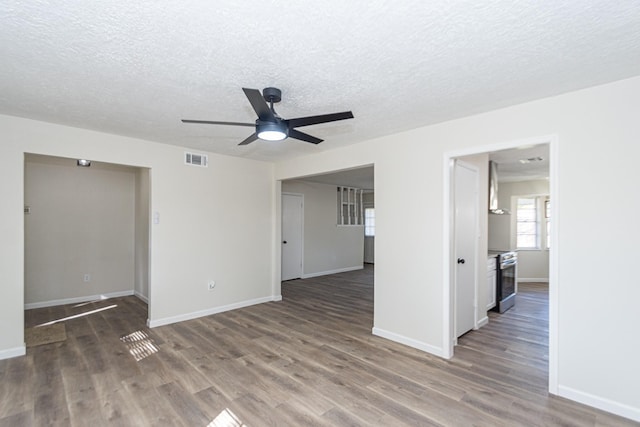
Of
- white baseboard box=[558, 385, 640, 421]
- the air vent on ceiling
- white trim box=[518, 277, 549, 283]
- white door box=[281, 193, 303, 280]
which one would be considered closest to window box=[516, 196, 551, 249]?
white trim box=[518, 277, 549, 283]

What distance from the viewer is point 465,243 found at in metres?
3.81

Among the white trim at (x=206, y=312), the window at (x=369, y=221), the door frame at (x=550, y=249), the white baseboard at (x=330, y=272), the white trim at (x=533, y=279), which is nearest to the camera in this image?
the door frame at (x=550, y=249)

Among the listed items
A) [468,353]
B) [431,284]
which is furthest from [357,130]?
[468,353]

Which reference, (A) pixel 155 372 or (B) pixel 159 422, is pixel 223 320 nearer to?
(A) pixel 155 372

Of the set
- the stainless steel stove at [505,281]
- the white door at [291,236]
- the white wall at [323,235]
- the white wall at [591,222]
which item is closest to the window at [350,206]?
the white wall at [323,235]

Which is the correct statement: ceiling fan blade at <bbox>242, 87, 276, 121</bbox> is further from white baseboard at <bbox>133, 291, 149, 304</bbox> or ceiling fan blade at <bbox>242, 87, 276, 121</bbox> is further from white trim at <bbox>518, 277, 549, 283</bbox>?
white trim at <bbox>518, 277, 549, 283</bbox>

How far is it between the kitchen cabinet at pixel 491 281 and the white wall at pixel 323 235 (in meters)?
4.25

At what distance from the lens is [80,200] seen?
215 inches

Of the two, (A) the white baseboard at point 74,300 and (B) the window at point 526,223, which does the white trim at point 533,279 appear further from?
(A) the white baseboard at point 74,300

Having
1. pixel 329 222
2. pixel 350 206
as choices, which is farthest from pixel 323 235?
pixel 350 206

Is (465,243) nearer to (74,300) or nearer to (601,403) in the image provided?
(601,403)

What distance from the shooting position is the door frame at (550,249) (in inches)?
99.8

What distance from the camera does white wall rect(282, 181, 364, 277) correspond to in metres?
7.77

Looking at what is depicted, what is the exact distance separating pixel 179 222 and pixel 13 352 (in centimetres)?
215
